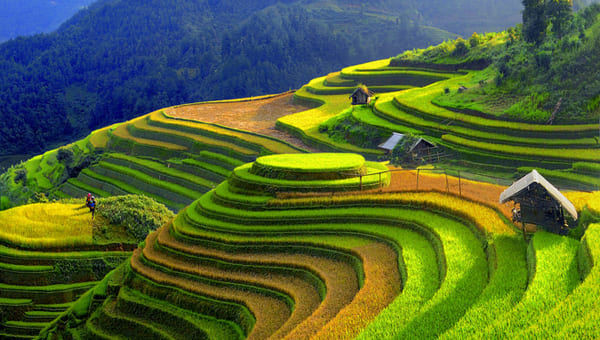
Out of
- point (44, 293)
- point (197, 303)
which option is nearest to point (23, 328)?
point (44, 293)

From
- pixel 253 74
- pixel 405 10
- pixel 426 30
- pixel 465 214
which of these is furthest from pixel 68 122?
pixel 465 214

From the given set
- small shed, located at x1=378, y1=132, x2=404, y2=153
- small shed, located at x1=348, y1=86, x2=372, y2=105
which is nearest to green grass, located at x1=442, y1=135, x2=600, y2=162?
small shed, located at x1=378, y1=132, x2=404, y2=153

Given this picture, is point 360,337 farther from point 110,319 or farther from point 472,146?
point 472,146

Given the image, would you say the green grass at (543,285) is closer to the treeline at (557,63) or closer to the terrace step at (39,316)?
the treeline at (557,63)

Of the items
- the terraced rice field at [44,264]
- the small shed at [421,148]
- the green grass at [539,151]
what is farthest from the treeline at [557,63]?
the terraced rice field at [44,264]

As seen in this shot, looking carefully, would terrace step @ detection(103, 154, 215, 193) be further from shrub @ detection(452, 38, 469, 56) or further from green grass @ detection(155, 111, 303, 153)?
shrub @ detection(452, 38, 469, 56)

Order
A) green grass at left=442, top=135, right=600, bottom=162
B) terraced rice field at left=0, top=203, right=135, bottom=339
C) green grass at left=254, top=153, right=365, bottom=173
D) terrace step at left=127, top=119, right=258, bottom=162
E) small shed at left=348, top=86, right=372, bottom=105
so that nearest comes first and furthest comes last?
green grass at left=254, top=153, right=365, bottom=173, terraced rice field at left=0, top=203, right=135, bottom=339, green grass at left=442, top=135, right=600, bottom=162, terrace step at left=127, top=119, right=258, bottom=162, small shed at left=348, top=86, right=372, bottom=105

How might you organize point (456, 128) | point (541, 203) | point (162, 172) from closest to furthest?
1. point (541, 203)
2. point (456, 128)
3. point (162, 172)

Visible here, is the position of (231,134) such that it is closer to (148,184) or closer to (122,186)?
(148,184)
